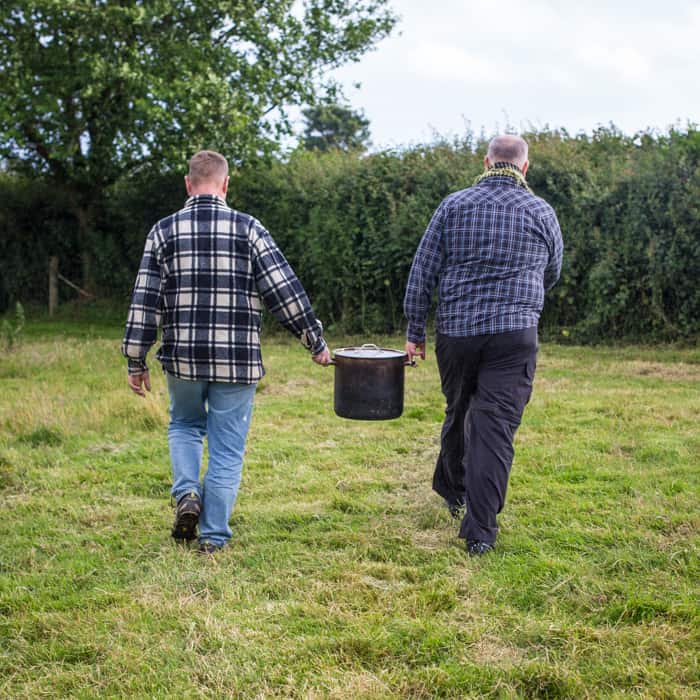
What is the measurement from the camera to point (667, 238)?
12.3 meters

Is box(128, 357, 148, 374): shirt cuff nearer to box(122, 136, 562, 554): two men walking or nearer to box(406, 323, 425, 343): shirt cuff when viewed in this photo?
box(122, 136, 562, 554): two men walking

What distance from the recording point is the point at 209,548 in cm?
479

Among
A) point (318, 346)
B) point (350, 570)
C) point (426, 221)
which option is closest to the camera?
point (350, 570)

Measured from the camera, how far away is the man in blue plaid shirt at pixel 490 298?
479 cm

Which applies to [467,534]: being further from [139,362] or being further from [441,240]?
[139,362]

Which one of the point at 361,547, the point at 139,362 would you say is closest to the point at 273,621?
the point at 361,547

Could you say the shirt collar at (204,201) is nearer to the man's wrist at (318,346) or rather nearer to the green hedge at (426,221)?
the man's wrist at (318,346)

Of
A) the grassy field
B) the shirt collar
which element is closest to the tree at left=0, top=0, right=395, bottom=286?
the grassy field

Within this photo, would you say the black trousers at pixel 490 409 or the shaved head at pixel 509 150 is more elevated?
the shaved head at pixel 509 150

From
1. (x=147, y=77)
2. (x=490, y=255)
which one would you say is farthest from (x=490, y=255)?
(x=147, y=77)

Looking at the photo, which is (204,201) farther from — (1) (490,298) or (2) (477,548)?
(2) (477,548)

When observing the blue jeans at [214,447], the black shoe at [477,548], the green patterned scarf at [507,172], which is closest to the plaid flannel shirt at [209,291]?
the blue jeans at [214,447]

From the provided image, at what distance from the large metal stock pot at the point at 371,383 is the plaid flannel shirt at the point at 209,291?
1.87ft

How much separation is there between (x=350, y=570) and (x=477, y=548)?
2.28ft
